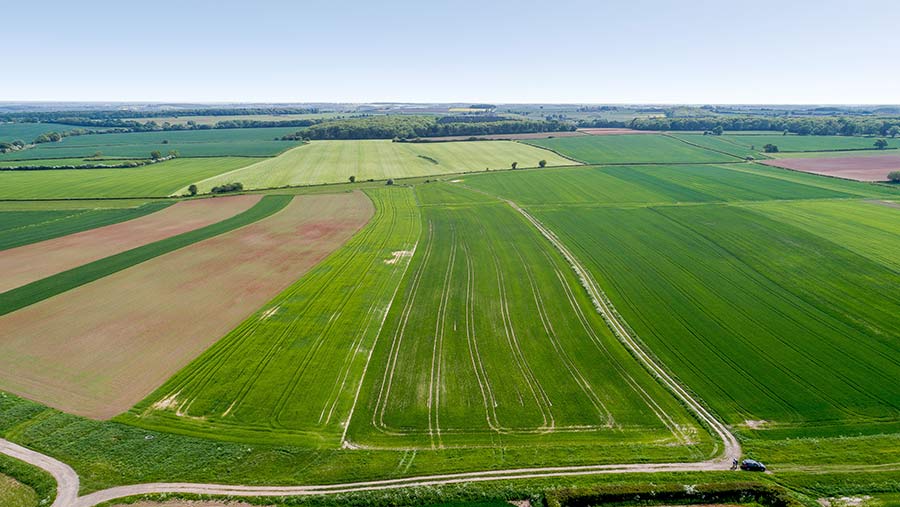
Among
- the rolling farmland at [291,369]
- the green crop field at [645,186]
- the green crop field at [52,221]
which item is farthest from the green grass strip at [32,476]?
the green crop field at [645,186]

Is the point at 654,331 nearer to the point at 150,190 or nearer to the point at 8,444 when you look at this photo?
the point at 8,444

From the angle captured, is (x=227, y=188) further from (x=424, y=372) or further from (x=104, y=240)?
(x=424, y=372)

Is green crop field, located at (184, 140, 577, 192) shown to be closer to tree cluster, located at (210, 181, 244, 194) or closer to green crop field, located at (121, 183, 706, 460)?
tree cluster, located at (210, 181, 244, 194)

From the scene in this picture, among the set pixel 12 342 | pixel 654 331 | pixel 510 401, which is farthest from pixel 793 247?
pixel 12 342

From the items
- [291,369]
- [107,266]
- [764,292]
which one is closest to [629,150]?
[764,292]

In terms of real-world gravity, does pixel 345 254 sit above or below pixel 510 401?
above

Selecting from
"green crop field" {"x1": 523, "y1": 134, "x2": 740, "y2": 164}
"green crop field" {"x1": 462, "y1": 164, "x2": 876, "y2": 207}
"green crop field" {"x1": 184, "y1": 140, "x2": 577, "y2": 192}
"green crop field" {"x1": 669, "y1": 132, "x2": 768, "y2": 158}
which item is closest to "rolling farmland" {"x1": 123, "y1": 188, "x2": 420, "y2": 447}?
"green crop field" {"x1": 462, "y1": 164, "x2": 876, "y2": 207}
